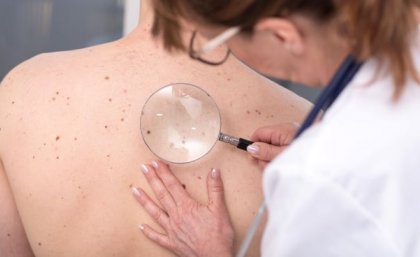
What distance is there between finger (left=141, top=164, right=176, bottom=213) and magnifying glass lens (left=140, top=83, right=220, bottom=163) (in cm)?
3

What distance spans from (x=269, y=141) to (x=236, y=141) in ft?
0.22

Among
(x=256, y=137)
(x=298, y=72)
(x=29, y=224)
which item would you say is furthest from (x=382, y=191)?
(x=29, y=224)

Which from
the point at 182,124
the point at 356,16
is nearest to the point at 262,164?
the point at 182,124

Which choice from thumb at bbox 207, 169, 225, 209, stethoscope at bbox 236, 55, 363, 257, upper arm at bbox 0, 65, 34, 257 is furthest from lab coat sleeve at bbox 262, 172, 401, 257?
upper arm at bbox 0, 65, 34, 257

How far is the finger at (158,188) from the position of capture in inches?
38.9

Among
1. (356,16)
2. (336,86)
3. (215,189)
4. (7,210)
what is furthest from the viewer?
(7,210)

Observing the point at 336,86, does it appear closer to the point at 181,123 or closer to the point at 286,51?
the point at 286,51

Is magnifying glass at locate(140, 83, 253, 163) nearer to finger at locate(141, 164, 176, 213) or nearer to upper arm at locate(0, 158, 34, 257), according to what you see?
finger at locate(141, 164, 176, 213)

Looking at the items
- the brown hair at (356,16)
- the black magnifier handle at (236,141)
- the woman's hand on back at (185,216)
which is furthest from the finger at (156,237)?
the brown hair at (356,16)

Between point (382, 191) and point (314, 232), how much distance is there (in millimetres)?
97

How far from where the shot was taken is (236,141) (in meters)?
0.98

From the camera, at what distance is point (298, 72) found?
0.76m

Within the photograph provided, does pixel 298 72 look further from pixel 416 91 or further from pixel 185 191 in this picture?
pixel 185 191

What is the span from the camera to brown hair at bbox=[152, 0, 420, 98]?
61 centimetres
